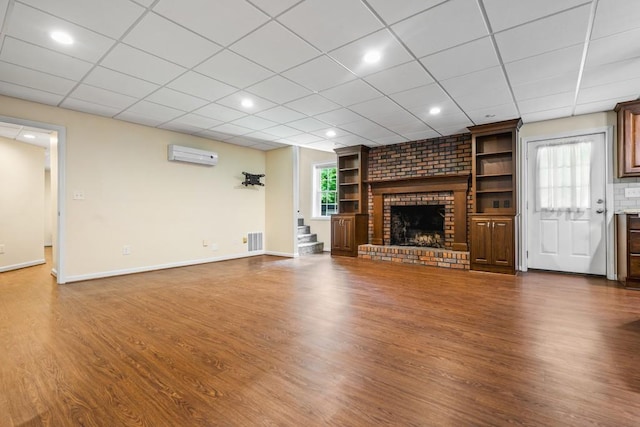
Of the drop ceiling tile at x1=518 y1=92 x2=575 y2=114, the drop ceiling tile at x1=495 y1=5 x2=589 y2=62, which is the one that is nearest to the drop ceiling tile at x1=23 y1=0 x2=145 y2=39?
the drop ceiling tile at x1=495 y1=5 x2=589 y2=62

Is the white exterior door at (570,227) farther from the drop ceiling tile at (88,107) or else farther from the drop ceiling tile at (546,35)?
the drop ceiling tile at (88,107)

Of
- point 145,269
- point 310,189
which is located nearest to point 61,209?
point 145,269

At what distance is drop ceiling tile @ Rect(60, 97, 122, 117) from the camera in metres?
3.79

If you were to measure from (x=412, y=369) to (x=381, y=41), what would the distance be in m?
2.48

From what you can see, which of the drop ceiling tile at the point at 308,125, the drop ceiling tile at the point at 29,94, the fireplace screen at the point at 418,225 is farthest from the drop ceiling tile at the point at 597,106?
the drop ceiling tile at the point at 29,94

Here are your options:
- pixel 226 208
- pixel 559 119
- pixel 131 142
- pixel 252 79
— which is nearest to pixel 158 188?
pixel 131 142

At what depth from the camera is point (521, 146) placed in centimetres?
480

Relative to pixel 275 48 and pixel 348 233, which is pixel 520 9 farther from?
pixel 348 233

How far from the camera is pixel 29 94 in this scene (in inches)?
139

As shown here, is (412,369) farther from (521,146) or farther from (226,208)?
(226,208)

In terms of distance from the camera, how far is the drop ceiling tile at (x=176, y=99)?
11.6ft

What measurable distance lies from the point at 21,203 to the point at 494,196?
332 inches

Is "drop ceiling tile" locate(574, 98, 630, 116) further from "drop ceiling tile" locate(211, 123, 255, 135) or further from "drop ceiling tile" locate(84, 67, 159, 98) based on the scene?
"drop ceiling tile" locate(84, 67, 159, 98)

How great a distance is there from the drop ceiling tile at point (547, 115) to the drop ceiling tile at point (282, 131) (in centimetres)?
357
